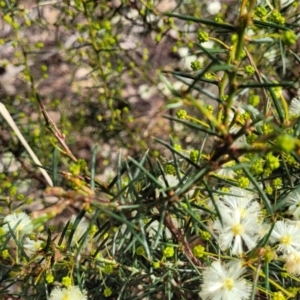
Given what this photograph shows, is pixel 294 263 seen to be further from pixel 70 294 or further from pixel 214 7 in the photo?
pixel 214 7

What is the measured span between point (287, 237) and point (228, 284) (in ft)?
0.42

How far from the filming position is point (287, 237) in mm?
919

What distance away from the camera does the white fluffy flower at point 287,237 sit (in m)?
0.92

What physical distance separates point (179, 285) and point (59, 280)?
0.76 ft

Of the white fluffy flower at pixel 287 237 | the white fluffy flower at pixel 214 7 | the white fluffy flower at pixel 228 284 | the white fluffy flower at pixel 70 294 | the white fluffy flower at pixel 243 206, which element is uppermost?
the white fluffy flower at pixel 243 206

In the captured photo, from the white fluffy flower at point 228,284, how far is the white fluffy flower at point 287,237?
0.08m

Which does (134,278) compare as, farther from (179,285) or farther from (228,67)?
(228,67)

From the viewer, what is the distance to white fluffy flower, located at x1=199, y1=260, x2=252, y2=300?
0.88 m

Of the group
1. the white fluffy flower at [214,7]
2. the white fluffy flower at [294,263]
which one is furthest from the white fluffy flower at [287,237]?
the white fluffy flower at [214,7]

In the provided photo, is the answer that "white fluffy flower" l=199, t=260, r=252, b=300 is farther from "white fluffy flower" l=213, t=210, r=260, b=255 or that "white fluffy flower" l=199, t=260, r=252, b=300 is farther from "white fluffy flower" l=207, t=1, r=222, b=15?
"white fluffy flower" l=207, t=1, r=222, b=15

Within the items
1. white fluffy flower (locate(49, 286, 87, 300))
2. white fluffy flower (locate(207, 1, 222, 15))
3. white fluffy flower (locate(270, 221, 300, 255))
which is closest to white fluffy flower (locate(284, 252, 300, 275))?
white fluffy flower (locate(270, 221, 300, 255))

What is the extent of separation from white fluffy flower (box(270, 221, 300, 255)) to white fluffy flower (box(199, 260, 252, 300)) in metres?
0.08

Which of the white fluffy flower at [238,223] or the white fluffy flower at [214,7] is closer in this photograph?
the white fluffy flower at [238,223]

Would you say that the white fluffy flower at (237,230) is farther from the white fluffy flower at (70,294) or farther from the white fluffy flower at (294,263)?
the white fluffy flower at (70,294)
